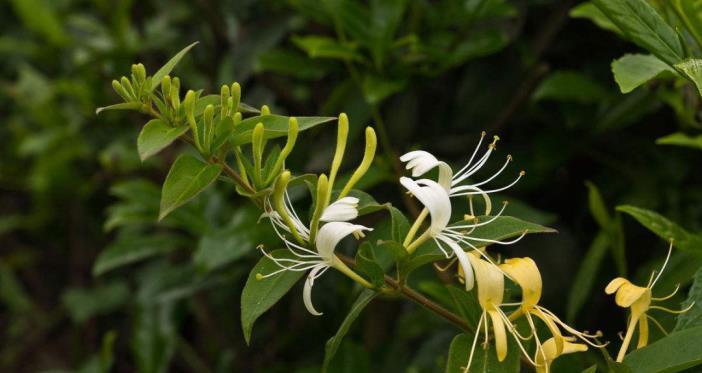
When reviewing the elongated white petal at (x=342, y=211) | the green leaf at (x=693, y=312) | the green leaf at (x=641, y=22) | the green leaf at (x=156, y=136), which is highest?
the green leaf at (x=641, y=22)

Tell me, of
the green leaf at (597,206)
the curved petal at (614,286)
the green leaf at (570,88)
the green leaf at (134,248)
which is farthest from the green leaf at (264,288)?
the green leaf at (134,248)

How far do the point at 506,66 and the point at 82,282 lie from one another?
3.73 ft

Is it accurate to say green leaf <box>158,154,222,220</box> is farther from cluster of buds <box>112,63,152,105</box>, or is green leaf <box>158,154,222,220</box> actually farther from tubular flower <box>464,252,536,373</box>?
tubular flower <box>464,252,536,373</box>

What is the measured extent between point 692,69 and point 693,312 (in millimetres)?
170

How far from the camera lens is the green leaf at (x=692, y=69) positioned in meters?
0.58

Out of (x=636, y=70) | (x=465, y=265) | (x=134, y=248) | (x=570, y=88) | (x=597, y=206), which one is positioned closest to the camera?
(x=465, y=265)

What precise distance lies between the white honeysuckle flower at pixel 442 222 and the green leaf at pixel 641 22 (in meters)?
0.17

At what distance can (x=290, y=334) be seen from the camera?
1417mm

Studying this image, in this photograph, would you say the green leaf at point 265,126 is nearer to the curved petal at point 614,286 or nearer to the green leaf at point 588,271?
the curved petal at point 614,286

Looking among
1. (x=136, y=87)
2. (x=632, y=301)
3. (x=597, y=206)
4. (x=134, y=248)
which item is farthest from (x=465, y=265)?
(x=134, y=248)

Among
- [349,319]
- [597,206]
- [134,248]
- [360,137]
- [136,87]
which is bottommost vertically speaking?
[134,248]

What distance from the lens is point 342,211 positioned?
57 centimetres

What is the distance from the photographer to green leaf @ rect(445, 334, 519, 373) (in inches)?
23.2

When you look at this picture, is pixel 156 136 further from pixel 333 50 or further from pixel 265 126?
pixel 333 50
